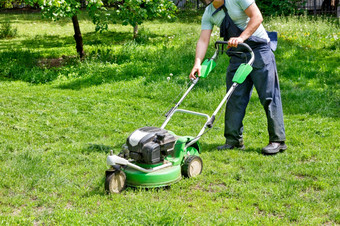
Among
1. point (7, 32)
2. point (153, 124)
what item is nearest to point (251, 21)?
point (153, 124)

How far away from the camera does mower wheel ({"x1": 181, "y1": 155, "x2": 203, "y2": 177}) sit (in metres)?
4.27

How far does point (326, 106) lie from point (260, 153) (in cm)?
227

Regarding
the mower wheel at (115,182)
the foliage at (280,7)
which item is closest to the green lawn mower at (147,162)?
the mower wheel at (115,182)

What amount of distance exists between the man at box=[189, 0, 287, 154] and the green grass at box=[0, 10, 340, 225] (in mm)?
257

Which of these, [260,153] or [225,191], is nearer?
[225,191]

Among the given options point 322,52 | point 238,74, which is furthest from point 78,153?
point 322,52

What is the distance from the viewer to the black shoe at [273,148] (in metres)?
5.07

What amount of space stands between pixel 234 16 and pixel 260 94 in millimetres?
919

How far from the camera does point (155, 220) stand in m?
3.33

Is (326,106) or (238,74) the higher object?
(238,74)

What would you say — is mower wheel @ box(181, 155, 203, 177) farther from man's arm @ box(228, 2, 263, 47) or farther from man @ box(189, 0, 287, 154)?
man's arm @ box(228, 2, 263, 47)

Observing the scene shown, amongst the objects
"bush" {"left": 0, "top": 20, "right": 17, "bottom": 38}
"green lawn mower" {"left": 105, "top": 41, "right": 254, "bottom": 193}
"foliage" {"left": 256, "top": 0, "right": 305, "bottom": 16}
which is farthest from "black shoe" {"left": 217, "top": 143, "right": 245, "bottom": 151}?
"foliage" {"left": 256, "top": 0, "right": 305, "bottom": 16}

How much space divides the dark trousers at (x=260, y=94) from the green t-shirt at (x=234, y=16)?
28 cm

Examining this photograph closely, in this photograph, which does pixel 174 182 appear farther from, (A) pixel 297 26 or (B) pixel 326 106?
(A) pixel 297 26
